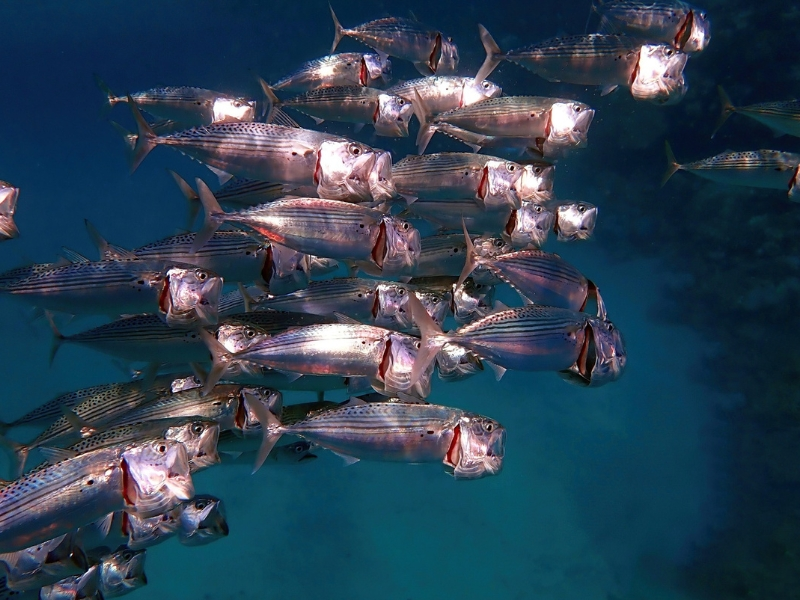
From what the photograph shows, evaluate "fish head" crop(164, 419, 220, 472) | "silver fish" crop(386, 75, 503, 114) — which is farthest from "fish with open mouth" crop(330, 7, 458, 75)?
"fish head" crop(164, 419, 220, 472)

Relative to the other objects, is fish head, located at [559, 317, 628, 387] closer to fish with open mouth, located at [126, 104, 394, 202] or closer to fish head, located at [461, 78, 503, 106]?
fish with open mouth, located at [126, 104, 394, 202]

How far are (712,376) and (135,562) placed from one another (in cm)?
1822

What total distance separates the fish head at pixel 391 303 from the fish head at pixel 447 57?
95.4 inches

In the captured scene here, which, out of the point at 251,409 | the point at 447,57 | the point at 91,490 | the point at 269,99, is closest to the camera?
the point at 91,490

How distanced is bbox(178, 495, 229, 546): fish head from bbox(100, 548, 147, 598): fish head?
368 mm

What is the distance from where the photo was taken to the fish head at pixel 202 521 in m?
4.02

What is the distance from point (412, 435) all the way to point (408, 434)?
1.0 inches

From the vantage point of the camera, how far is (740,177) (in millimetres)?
5129

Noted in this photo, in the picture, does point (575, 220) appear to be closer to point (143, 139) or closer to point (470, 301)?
point (470, 301)

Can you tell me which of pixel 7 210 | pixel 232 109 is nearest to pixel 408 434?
pixel 7 210

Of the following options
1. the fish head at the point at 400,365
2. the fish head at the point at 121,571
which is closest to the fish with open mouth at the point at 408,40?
the fish head at the point at 400,365

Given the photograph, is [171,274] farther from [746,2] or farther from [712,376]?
[712,376]

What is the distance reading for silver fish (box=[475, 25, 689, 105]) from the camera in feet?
13.0

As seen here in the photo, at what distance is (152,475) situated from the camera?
2602mm
